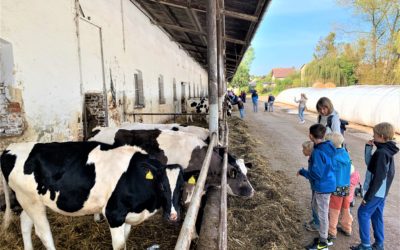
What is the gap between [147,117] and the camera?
453 inches

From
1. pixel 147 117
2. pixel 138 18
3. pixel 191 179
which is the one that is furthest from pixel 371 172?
pixel 138 18

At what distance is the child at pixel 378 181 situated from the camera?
3.73 m

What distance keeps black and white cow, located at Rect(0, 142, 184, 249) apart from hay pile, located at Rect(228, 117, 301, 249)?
1078 millimetres

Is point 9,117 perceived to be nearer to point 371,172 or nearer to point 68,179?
point 68,179

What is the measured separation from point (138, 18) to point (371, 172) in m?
9.70

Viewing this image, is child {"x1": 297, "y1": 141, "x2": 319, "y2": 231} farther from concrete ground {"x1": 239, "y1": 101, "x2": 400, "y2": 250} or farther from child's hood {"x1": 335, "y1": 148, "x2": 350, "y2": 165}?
child's hood {"x1": 335, "y1": 148, "x2": 350, "y2": 165}

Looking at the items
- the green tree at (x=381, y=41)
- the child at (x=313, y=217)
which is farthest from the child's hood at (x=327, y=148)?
the green tree at (x=381, y=41)

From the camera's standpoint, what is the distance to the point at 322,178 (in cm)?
393

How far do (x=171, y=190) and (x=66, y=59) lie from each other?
404cm

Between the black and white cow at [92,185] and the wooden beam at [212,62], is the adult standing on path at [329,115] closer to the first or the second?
the wooden beam at [212,62]

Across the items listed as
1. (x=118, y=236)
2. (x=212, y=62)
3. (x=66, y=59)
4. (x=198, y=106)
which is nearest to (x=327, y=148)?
(x=118, y=236)

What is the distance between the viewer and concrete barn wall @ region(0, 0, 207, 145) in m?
4.93

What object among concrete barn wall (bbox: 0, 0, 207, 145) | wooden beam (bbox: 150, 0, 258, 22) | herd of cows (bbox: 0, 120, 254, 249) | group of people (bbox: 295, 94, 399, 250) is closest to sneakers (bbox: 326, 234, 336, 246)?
group of people (bbox: 295, 94, 399, 250)

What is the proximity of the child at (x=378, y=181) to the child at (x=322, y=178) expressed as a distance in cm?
39
